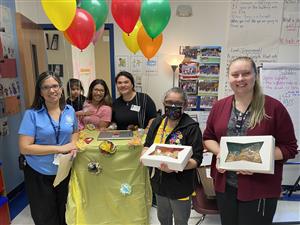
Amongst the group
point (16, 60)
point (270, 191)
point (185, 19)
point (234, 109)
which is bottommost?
point (270, 191)

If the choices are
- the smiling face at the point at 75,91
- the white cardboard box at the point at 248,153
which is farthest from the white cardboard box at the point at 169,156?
the smiling face at the point at 75,91

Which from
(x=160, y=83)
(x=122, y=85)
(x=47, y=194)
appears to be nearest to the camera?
(x=47, y=194)

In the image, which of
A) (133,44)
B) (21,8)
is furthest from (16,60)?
(133,44)

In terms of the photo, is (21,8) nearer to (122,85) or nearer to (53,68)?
(53,68)

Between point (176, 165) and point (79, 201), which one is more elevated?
point (176, 165)

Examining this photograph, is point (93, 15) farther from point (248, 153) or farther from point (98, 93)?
point (248, 153)

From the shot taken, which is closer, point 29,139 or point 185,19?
point 29,139

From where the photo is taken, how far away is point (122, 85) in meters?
2.23

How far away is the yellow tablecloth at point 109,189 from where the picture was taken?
1.91 metres

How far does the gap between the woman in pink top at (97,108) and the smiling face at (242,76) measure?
1.34m

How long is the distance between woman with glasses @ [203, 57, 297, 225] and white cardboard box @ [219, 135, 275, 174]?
0.17 feet

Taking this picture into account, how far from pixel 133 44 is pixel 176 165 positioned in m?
1.58

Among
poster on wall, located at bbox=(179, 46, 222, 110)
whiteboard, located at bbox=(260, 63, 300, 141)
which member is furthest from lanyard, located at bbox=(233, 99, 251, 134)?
poster on wall, located at bbox=(179, 46, 222, 110)

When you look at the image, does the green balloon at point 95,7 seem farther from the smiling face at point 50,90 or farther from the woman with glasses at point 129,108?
the smiling face at point 50,90
